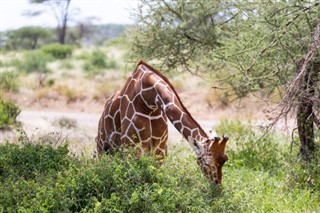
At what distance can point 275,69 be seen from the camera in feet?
24.3

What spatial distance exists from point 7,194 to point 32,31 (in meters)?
39.7

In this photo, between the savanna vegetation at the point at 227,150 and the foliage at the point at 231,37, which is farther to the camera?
the foliage at the point at 231,37

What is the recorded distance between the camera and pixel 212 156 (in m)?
5.25

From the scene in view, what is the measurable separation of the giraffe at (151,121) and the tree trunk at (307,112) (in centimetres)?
132

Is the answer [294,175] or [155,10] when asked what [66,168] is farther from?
[155,10]

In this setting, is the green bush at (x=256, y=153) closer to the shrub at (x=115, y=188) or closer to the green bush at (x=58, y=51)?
the shrub at (x=115, y=188)

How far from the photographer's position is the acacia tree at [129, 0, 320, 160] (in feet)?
21.7

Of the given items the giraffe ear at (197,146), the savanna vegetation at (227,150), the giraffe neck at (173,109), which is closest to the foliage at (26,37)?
the savanna vegetation at (227,150)

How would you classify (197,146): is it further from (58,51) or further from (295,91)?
(58,51)

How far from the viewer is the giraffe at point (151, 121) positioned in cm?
532

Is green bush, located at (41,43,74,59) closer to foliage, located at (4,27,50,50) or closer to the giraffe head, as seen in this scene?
foliage, located at (4,27,50,50)

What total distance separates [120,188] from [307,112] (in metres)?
3.16

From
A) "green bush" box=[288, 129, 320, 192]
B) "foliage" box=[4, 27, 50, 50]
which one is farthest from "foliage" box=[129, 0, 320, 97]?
"foliage" box=[4, 27, 50, 50]

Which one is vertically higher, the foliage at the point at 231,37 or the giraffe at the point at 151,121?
the foliage at the point at 231,37
